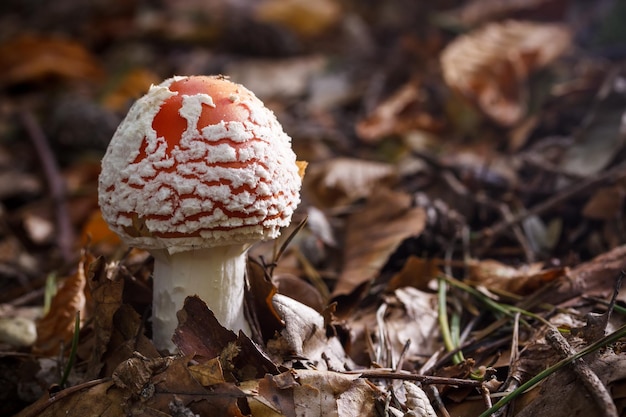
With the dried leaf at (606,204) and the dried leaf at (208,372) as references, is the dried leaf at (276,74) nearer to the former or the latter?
the dried leaf at (606,204)

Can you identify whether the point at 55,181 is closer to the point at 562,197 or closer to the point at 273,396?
the point at 273,396

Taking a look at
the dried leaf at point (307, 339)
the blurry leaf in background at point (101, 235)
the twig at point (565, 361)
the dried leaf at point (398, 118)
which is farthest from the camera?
the dried leaf at point (398, 118)

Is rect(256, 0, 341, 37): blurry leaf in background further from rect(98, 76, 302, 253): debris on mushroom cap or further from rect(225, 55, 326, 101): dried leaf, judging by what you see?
rect(98, 76, 302, 253): debris on mushroom cap

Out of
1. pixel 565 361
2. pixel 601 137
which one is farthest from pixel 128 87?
pixel 565 361

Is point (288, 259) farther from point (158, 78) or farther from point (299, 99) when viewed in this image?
point (158, 78)

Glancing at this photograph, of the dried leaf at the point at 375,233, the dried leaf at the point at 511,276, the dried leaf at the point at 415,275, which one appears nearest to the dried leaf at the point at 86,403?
the dried leaf at the point at 375,233
